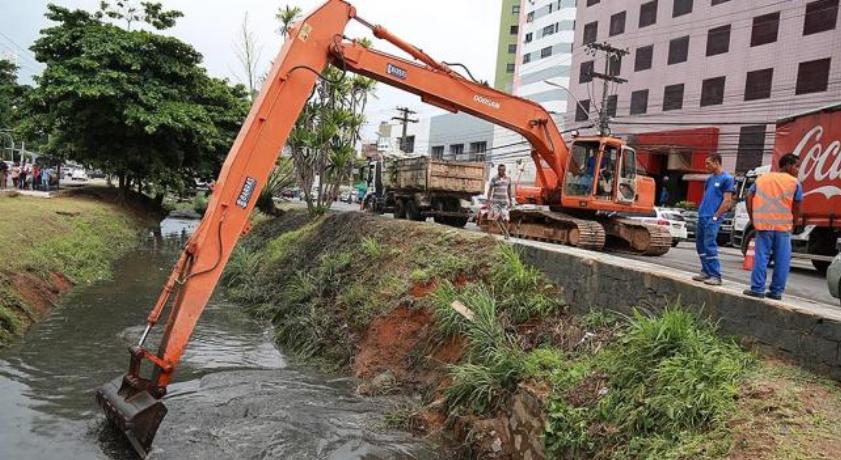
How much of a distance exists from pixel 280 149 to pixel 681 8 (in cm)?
3518

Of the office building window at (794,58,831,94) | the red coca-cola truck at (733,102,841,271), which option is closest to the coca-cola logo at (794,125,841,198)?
the red coca-cola truck at (733,102,841,271)

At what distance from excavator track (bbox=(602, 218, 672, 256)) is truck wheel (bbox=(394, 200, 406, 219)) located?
24.7ft

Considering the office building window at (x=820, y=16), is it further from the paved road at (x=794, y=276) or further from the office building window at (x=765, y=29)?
the paved road at (x=794, y=276)

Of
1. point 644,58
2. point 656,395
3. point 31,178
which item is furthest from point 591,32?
point 656,395

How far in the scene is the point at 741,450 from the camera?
13.0 feet

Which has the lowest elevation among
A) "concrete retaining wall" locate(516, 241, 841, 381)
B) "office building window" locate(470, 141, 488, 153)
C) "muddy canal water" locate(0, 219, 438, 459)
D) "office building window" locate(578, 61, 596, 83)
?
"muddy canal water" locate(0, 219, 438, 459)

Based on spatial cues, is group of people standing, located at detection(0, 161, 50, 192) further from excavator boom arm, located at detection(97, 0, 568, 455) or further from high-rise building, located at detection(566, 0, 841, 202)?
excavator boom arm, located at detection(97, 0, 568, 455)

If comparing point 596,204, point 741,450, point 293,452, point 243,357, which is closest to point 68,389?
point 243,357

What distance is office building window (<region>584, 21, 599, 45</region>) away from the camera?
42.8 m

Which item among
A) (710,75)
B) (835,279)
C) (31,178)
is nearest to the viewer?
(835,279)

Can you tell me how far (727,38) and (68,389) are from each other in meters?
34.9

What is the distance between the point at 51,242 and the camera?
46.3 ft

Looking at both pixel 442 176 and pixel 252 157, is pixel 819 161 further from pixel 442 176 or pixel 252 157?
pixel 252 157

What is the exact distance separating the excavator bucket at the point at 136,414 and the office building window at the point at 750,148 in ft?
99.9
